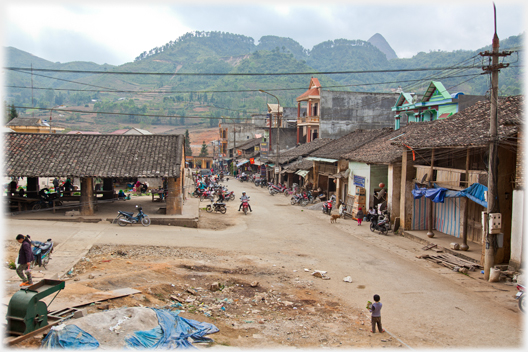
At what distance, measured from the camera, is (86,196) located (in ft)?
67.5

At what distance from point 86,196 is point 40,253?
365 inches

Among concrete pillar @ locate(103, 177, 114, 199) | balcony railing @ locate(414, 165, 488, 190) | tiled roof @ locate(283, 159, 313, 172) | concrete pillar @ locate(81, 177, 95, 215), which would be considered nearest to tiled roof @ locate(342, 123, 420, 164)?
balcony railing @ locate(414, 165, 488, 190)

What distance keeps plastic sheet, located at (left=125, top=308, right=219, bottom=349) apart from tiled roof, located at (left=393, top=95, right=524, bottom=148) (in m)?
10.6

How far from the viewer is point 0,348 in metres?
6.28

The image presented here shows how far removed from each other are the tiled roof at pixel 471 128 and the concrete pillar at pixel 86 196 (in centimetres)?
1565

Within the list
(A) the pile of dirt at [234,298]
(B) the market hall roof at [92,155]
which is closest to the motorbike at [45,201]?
(B) the market hall roof at [92,155]

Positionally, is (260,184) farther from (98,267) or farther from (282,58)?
(282,58)

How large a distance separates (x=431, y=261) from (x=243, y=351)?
1039 cm

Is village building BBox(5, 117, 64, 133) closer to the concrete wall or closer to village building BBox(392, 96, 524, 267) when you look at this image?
the concrete wall

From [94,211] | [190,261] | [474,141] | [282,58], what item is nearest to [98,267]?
[190,261]

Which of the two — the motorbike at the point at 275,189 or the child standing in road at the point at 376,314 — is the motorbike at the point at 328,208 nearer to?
the motorbike at the point at 275,189

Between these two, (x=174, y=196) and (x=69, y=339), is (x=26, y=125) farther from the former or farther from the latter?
(x=69, y=339)

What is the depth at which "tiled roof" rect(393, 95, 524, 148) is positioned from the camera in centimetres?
1291

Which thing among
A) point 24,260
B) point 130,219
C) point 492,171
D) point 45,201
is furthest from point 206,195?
point 492,171
